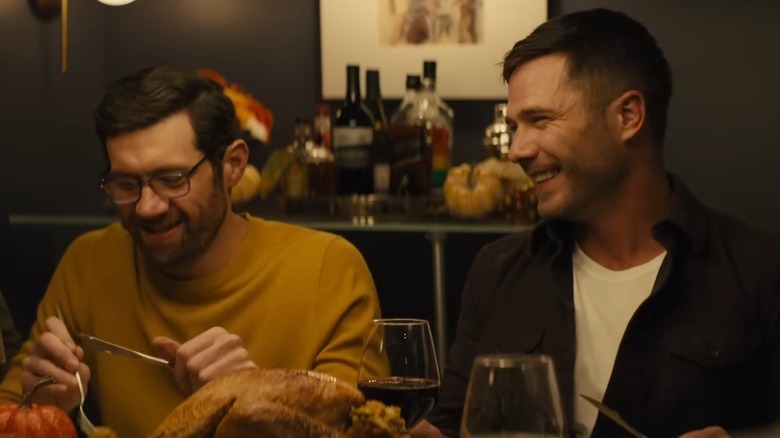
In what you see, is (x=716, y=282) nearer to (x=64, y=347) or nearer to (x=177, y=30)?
(x=64, y=347)

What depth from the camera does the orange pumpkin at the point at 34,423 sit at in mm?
1293

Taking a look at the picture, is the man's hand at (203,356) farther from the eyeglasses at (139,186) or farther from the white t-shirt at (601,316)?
the white t-shirt at (601,316)

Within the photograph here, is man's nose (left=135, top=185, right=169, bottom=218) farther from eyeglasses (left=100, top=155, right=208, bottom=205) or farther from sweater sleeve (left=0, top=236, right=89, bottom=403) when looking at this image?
sweater sleeve (left=0, top=236, right=89, bottom=403)

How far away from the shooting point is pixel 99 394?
2199 millimetres

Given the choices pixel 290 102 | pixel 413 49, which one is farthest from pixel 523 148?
pixel 290 102

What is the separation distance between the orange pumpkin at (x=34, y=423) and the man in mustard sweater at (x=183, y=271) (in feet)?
2.35

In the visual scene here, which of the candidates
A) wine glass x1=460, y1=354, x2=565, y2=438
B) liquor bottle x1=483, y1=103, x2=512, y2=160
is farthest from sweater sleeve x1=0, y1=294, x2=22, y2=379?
wine glass x1=460, y1=354, x2=565, y2=438

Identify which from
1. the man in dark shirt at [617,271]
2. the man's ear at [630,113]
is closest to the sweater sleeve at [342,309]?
the man in dark shirt at [617,271]

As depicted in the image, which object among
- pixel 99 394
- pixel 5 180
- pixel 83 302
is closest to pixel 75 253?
pixel 83 302

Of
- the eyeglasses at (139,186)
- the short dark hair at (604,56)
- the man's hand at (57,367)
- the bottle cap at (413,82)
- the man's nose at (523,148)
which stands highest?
the short dark hair at (604,56)

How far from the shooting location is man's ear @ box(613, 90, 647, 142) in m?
2.04

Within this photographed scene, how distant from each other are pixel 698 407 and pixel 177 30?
229 cm

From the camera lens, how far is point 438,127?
322 cm

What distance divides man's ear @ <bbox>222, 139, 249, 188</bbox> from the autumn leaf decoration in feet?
3.24
